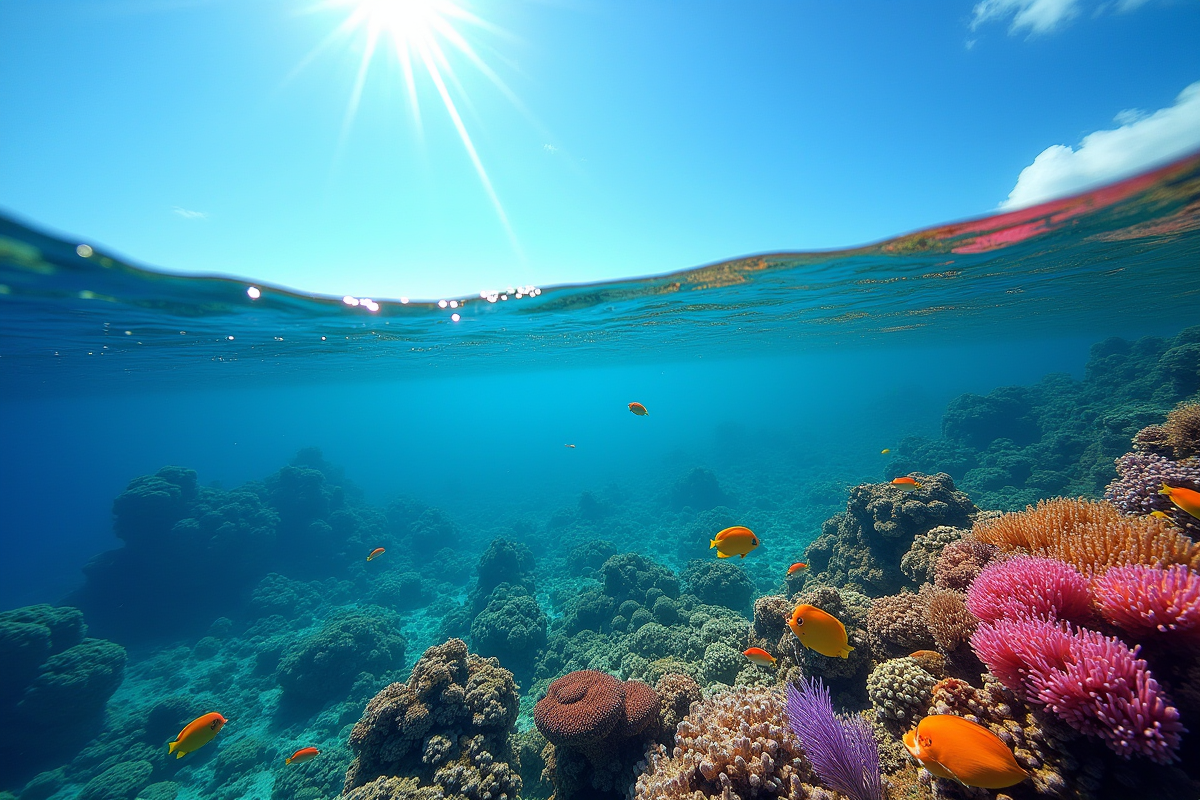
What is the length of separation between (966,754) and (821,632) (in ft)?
5.09

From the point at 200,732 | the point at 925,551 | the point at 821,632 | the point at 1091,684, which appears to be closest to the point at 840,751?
the point at 821,632

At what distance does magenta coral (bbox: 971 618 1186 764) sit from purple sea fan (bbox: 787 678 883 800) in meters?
1.17

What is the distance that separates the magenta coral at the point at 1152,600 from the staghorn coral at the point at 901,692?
1625 millimetres

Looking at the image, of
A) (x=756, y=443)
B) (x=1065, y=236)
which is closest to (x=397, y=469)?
(x=756, y=443)

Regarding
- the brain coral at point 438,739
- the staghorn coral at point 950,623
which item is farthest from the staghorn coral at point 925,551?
the brain coral at point 438,739

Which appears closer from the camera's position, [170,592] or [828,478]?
[170,592]

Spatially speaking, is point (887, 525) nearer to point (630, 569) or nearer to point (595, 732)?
point (595, 732)

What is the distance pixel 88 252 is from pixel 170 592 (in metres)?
17.9

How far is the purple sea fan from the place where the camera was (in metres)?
3.04

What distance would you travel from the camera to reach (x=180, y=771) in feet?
35.1

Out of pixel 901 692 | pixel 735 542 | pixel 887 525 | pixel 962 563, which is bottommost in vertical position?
pixel 887 525

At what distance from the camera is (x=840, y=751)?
3180mm

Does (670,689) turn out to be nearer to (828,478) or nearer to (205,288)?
(205,288)

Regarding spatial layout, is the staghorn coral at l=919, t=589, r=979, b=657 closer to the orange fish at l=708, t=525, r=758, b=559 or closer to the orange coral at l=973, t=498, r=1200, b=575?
the orange coral at l=973, t=498, r=1200, b=575
